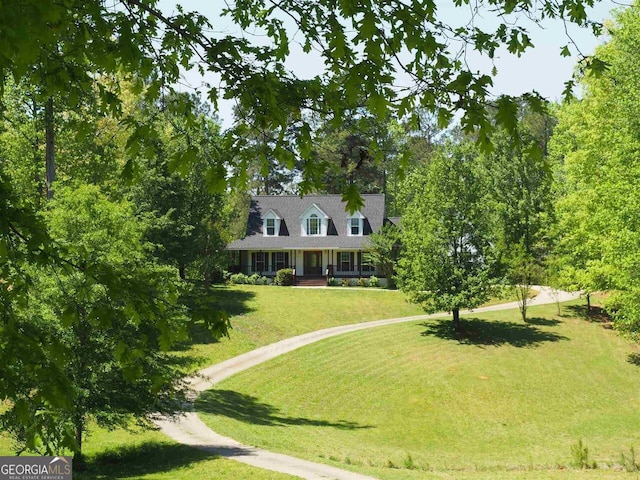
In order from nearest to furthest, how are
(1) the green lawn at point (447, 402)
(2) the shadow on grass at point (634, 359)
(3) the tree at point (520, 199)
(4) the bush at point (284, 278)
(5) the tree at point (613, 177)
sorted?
1. (1) the green lawn at point (447, 402)
2. (5) the tree at point (613, 177)
3. (2) the shadow on grass at point (634, 359)
4. (3) the tree at point (520, 199)
5. (4) the bush at point (284, 278)

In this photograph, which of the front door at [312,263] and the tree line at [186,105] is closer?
the tree line at [186,105]

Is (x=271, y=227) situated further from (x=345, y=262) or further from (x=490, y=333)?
(x=490, y=333)

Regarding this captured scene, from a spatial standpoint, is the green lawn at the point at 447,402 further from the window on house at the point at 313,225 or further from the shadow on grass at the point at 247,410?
the window on house at the point at 313,225

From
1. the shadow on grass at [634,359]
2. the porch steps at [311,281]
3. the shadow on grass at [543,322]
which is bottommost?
the shadow on grass at [634,359]

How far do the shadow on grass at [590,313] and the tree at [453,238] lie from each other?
27.6ft

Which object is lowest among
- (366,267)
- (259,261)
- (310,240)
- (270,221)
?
(366,267)

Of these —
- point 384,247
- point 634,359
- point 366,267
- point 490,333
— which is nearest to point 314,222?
point 366,267

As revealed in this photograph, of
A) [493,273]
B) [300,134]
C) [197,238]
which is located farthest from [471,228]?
[300,134]

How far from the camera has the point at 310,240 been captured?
2036 inches

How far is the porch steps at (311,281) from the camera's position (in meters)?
48.8

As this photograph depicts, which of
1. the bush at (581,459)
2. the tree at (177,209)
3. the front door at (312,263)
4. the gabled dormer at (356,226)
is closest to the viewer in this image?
the bush at (581,459)

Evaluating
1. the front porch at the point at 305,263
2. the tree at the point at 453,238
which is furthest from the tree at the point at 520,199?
the front porch at the point at 305,263

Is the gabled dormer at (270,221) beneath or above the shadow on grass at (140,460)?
above

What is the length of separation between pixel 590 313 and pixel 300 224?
81.2ft
